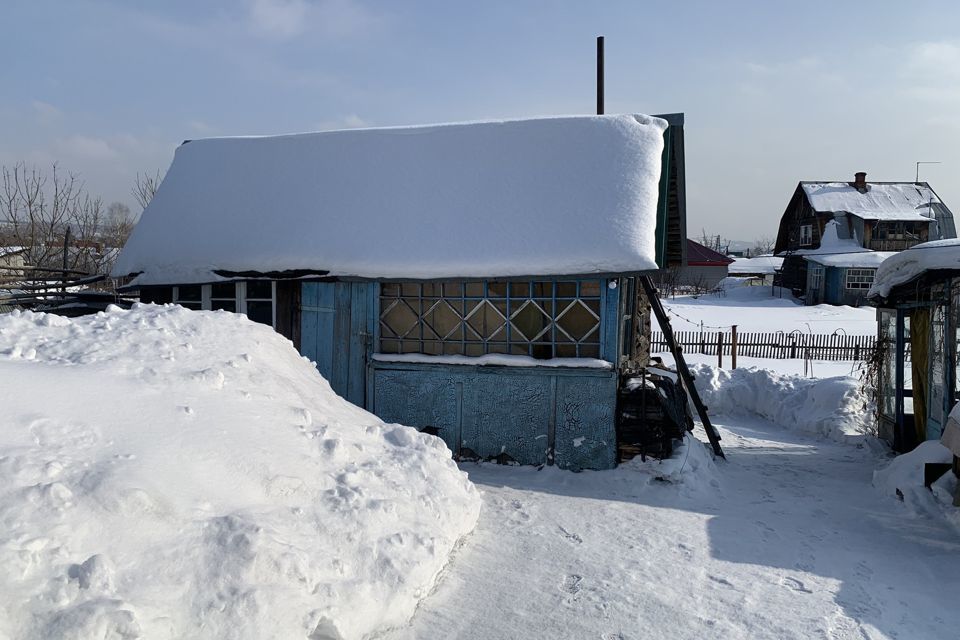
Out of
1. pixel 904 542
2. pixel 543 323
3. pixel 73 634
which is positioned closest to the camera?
pixel 73 634

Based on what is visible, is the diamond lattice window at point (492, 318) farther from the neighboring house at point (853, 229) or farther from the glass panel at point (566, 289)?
the neighboring house at point (853, 229)

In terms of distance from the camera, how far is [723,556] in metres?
5.42

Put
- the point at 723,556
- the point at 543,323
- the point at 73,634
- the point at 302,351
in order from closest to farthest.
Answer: the point at 73,634, the point at 723,556, the point at 543,323, the point at 302,351

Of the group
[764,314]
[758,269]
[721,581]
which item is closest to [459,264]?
[721,581]

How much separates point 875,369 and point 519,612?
27.4 ft

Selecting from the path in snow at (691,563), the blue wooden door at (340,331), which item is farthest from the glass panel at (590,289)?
the blue wooden door at (340,331)

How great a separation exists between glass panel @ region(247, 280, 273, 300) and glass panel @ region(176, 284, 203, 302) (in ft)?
2.95

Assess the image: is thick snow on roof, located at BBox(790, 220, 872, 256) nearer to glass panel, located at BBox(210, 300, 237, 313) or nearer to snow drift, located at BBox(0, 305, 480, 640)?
glass panel, located at BBox(210, 300, 237, 313)

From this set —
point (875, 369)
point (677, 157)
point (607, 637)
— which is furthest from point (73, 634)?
point (875, 369)

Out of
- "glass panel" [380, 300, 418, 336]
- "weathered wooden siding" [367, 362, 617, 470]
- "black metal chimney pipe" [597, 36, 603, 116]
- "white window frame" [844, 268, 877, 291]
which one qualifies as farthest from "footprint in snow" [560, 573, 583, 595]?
"white window frame" [844, 268, 877, 291]

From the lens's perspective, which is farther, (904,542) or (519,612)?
(904,542)

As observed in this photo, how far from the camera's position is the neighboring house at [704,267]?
4681 cm

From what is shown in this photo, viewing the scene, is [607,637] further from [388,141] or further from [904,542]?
[388,141]

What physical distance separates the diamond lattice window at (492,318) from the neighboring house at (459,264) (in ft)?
0.06
